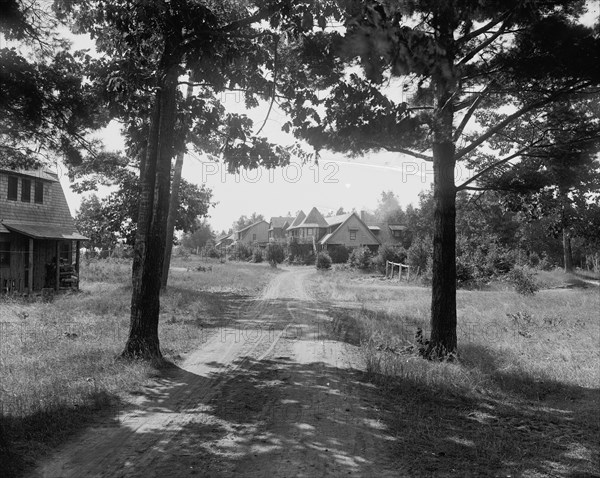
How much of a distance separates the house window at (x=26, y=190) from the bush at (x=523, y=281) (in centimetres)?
2591

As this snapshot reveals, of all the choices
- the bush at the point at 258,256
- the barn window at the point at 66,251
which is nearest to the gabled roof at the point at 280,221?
the bush at the point at 258,256

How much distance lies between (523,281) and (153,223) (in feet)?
67.6

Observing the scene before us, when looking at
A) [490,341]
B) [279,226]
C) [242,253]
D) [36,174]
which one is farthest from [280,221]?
[490,341]

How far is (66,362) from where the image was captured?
24.5ft

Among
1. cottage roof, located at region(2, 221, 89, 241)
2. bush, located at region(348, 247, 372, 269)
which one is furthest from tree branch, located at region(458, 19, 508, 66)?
bush, located at region(348, 247, 372, 269)

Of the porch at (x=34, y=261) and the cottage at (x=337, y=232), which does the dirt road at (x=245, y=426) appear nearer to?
the porch at (x=34, y=261)

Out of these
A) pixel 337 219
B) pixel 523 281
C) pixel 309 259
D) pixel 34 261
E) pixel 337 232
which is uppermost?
pixel 337 219

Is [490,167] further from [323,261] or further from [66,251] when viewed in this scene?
[323,261]

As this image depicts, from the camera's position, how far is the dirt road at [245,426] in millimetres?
3990

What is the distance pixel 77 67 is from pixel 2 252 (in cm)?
1431

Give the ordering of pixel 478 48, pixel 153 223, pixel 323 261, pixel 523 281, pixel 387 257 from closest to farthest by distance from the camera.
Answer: pixel 478 48 → pixel 153 223 → pixel 523 281 → pixel 387 257 → pixel 323 261

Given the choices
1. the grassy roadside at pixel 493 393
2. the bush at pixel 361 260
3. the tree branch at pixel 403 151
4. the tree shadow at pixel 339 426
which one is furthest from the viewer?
the bush at pixel 361 260

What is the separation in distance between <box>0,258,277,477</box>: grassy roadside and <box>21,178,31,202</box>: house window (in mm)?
6840

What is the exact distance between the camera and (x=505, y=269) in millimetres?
30344
